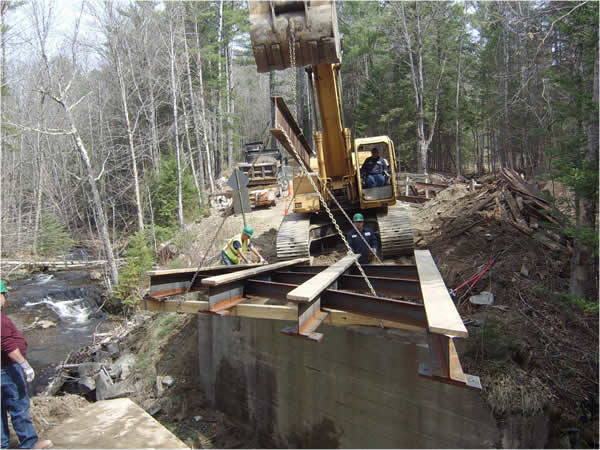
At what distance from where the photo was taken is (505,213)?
786 cm

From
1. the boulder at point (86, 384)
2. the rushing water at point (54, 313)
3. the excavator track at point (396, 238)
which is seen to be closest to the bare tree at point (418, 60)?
the excavator track at point (396, 238)

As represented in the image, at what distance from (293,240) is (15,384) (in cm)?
546

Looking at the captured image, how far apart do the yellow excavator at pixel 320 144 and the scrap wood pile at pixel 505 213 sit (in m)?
1.01

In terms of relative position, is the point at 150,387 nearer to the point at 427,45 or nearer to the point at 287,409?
the point at 287,409

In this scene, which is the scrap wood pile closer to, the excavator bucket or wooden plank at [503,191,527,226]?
wooden plank at [503,191,527,226]

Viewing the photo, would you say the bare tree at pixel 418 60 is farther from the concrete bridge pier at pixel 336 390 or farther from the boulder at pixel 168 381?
the boulder at pixel 168 381

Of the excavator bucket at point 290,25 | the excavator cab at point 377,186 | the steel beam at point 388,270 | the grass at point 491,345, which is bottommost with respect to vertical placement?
the grass at point 491,345

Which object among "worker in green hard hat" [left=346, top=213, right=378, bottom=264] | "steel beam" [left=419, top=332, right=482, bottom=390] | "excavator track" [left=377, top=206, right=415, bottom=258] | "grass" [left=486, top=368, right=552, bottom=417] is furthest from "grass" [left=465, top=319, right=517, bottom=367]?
A: "excavator track" [left=377, top=206, right=415, bottom=258]

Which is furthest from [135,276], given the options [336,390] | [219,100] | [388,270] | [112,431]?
[219,100]

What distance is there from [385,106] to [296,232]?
2132cm

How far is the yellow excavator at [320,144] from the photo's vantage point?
5.04m

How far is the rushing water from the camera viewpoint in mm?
10180

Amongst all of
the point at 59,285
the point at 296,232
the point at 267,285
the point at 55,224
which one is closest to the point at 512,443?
the point at 267,285

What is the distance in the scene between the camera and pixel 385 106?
27.4 metres
